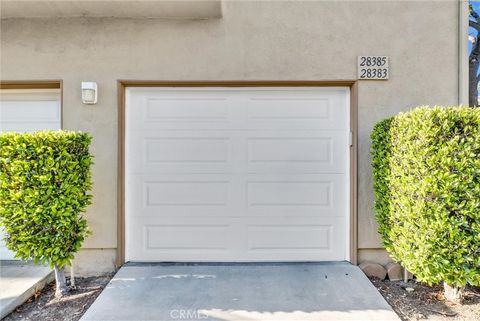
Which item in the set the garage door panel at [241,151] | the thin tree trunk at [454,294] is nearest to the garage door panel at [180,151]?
the garage door panel at [241,151]

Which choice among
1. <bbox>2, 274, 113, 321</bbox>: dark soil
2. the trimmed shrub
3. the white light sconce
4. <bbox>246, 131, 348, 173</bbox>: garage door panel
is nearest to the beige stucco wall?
the white light sconce

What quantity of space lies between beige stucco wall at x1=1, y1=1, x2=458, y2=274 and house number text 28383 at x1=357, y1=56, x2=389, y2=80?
0.07 m

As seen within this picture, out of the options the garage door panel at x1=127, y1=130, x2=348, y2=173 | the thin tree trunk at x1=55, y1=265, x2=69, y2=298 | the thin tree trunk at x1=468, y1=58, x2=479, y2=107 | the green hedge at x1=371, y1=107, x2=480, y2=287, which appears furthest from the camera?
the thin tree trunk at x1=468, y1=58, x2=479, y2=107

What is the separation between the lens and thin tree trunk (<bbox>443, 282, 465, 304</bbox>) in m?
2.49

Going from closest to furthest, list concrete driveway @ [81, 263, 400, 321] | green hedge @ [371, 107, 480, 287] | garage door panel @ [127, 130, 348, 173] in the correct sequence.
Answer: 1. green hedge @ [371, 107, 480, 287]
2. concrete driveway @ [81, 263, 400, 321]
3. garage door panel @ [127, 130, 348, 173]

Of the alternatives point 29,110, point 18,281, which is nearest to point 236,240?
point 18,281

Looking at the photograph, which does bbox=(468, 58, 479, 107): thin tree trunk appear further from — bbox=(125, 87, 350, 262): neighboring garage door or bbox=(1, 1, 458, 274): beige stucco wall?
bbox=(125, 87, 350, 262): neighboring garage door

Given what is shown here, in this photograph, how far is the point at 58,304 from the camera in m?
2.55

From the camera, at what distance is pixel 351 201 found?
3.17 m

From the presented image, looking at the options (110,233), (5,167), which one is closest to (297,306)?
(110,233)

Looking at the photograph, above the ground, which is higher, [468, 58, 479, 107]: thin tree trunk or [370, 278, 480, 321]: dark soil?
[468, 58, 479, 107]: thin tree trunk

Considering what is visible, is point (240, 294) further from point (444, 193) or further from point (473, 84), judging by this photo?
point (473, 84)

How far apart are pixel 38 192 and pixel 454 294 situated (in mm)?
3894
